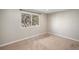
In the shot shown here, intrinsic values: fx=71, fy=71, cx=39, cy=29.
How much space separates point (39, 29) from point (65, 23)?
483 millimetres

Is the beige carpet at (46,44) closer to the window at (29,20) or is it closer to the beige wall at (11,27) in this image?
the beige wall at (11,27)

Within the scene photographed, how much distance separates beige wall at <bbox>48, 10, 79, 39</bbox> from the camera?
48.9 inches

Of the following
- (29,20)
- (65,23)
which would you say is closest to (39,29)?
(29,20)

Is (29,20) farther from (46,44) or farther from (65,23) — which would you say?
(65,23)

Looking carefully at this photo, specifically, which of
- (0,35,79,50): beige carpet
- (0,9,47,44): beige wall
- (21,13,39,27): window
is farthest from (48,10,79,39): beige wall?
(0,9,47,44): beige wall

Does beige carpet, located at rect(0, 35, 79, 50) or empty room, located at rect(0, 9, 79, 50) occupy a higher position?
empty room, located at rect(0, 9, 79, 50)

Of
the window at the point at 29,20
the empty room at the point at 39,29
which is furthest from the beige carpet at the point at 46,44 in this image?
the window at the point at 29,20

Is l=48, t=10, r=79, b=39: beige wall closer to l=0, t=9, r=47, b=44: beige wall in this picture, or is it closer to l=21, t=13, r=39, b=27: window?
l=21, t=13, r=39, b=27: window
